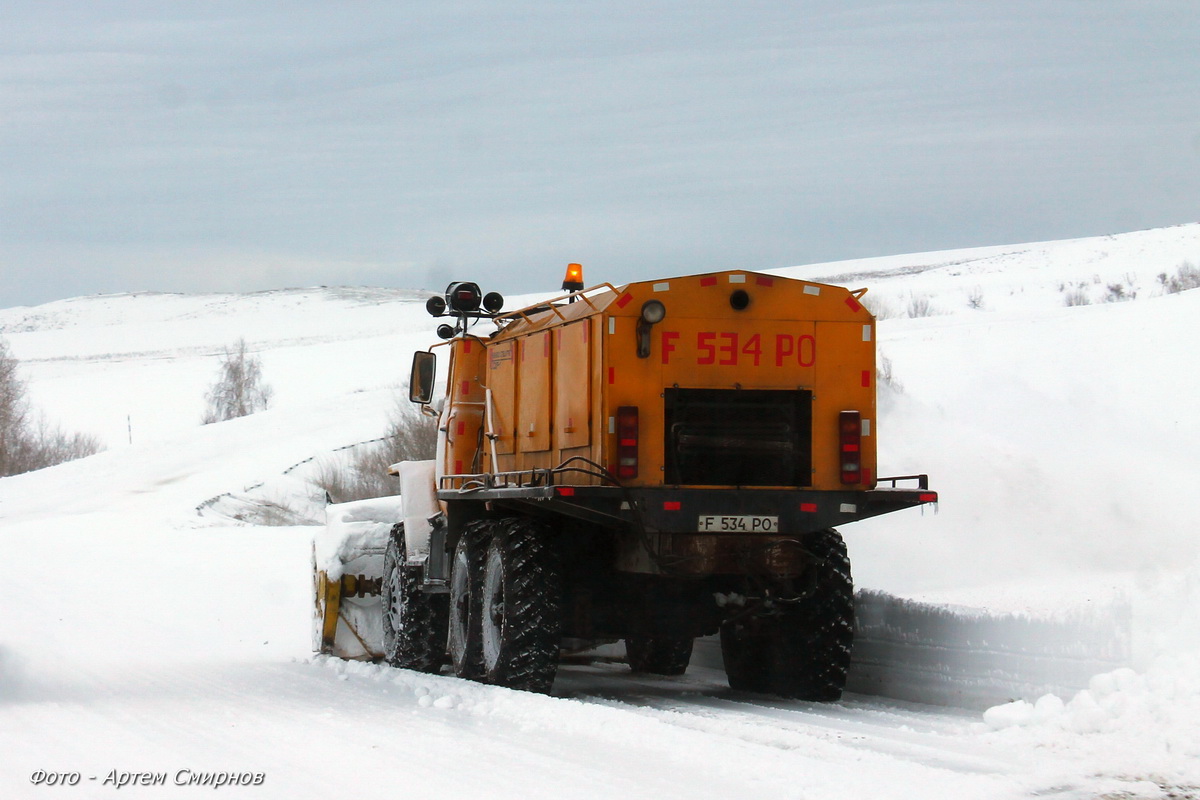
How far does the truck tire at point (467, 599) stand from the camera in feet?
36.3

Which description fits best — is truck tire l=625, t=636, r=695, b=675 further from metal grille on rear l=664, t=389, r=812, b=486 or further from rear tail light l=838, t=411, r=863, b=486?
rear tail light l=838, t=411, r=863, b=486

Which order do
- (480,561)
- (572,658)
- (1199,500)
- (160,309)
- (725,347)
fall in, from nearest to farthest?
(725,347) → (480,561) → (572,658) → (1199,500) → (160,309)

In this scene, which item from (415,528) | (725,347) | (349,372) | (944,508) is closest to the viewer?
(725,347)

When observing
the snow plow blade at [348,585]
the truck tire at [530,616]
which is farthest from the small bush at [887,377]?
the truck tire at [530,616]

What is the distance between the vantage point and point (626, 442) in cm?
970

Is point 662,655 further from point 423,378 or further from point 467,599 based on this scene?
point 423,378

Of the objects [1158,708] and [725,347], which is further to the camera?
[725,347]

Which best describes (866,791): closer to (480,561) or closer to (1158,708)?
(1158,708)

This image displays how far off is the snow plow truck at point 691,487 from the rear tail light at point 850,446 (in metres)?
0.01

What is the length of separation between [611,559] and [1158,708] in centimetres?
429

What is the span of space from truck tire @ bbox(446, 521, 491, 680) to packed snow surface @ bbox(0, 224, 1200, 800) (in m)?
0.47

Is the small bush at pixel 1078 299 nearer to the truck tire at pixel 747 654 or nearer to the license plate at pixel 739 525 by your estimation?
the truck tire at pixel 747 654

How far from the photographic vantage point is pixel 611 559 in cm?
1057

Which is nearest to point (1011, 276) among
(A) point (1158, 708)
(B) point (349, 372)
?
(B) point (349, 372)
